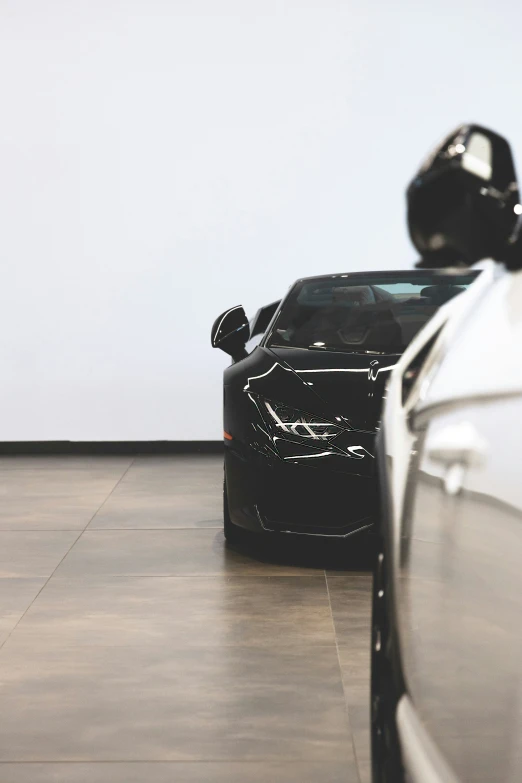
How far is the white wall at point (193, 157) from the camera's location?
894 centimetres

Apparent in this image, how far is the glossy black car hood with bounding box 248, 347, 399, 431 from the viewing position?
15.6 feet

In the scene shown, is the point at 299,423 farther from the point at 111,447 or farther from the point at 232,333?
the point at 111,447

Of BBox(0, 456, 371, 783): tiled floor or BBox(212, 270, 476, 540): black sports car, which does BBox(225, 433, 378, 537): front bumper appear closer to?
BBox(212, 270, 476, 540): black sports car

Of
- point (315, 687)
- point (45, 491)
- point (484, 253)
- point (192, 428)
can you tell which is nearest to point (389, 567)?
point (484, 253)

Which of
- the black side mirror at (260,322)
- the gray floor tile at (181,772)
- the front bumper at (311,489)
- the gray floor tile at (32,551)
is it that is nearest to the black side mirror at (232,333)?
the black side mirror at (260,322)

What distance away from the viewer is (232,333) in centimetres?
566

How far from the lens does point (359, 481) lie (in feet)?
15.3

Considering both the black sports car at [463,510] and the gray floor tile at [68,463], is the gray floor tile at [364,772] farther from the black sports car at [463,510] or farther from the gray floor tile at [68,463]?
the gray floor tile at [68,463]

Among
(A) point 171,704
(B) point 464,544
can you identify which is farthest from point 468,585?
(A) point 171,704

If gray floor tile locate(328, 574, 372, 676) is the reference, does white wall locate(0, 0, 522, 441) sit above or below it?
above

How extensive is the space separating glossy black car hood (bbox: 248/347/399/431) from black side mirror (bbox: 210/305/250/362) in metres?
0.58

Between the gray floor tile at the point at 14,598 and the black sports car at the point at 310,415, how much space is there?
39.6 inches

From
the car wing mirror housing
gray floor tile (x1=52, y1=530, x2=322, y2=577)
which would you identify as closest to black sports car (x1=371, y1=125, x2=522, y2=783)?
the car wing mirror housing

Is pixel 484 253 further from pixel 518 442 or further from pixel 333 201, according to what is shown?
pixel 333 201
